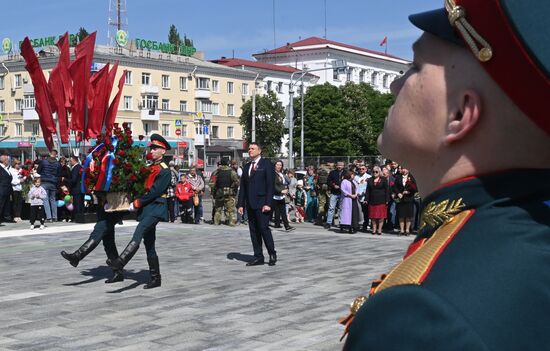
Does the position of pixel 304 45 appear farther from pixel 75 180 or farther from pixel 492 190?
pixel 492 190

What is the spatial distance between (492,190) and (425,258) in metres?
0.17

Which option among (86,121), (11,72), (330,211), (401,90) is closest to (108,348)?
(401,90)

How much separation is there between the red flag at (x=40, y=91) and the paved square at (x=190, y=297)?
7.53 metres

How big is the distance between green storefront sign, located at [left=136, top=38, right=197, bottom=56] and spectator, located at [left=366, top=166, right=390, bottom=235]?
65.9 meters

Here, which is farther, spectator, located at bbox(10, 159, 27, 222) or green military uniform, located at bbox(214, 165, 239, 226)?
spectator, located at bbox(10, 159, 27, 222)

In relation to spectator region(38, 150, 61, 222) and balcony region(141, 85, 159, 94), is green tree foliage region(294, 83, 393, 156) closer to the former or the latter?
balcony region(141, 85, 159, 94)

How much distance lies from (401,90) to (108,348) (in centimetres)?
555

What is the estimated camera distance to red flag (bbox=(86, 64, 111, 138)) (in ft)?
73.3

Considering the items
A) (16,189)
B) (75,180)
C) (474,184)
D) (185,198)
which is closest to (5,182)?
(16,189)

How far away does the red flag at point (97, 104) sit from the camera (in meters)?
22.3

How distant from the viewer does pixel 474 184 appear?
3.79ft

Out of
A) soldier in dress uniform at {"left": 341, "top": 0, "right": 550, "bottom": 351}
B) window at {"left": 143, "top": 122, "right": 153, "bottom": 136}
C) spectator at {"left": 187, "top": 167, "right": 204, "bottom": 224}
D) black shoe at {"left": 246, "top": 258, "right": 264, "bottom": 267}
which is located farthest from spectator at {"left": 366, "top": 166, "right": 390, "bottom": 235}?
window at {"left": 143, "top": 122, "right": 153, "bottom": 136}

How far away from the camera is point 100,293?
9.23 metres

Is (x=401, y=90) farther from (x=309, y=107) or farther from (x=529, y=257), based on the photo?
(x=309, y=107)
